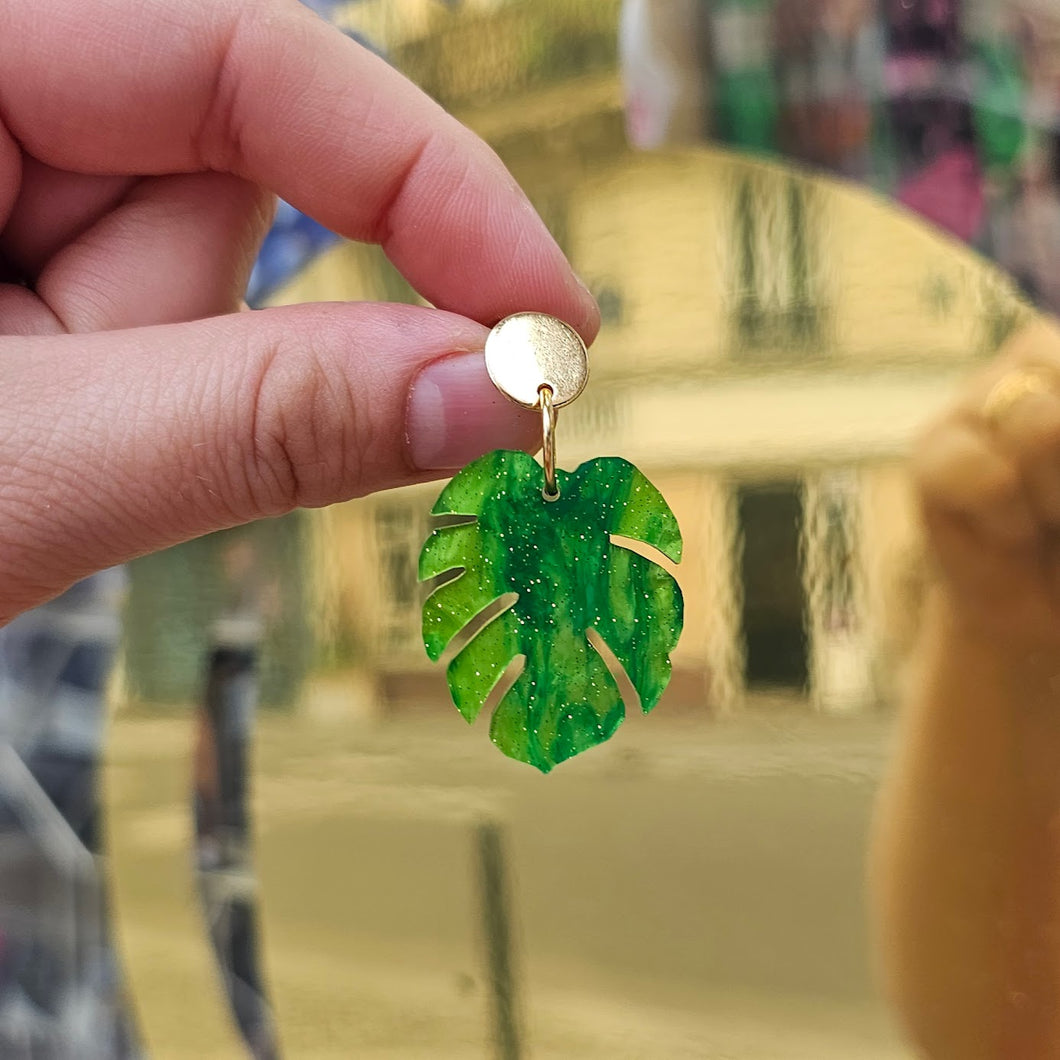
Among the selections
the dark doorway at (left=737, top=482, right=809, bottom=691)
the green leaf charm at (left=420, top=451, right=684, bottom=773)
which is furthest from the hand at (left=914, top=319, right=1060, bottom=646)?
the green leaf charm at (left=420, top=451, right=684, bottom=773)

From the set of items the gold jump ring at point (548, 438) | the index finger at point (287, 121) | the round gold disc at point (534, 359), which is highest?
the index finger at point (287, 121)

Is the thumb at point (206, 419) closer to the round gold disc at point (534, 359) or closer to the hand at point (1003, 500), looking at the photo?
the round gold disc at point (534, 359)

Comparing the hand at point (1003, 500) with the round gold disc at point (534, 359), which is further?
the hand at point (1003, 500)

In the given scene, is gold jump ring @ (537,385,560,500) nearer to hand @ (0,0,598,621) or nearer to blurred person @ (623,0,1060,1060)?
hand @ (0,0,598,621)

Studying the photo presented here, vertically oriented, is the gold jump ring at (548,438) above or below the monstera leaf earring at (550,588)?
above

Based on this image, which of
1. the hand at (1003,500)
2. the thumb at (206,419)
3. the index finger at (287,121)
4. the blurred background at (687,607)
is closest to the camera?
the thumb at (206,419)

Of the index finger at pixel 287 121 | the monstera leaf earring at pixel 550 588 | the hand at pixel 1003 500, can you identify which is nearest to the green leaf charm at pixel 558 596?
the monstera leaf earring at pixel 550 588

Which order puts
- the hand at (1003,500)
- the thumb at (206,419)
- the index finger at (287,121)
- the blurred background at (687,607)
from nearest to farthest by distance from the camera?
the thumb at (206,419) < the index finger at (287,121) < the hand at (1003,500) < the blurred background at (687,607)

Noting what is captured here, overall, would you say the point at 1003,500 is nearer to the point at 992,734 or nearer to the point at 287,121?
the point at 992,734
